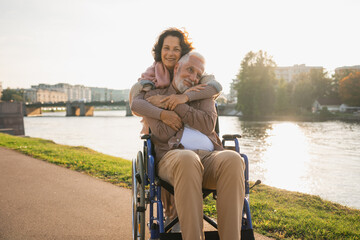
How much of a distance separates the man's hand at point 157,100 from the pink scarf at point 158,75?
0.47 feet

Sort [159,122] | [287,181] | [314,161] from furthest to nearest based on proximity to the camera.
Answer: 1. [314,161]
2. [287,181]
3. [159,122]

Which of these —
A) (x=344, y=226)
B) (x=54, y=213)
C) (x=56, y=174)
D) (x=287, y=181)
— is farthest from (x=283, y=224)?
(x=287, y=181)

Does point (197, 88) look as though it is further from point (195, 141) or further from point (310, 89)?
point (310, 89)

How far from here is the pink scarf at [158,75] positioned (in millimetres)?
2689

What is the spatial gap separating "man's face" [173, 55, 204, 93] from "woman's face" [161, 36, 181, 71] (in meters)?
0.15

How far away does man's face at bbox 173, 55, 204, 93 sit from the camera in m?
2.60

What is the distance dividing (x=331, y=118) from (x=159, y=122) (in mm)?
47422

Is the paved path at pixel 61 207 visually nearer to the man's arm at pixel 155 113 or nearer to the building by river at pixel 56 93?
the man's arm at pixel 155 113

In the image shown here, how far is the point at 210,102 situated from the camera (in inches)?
100

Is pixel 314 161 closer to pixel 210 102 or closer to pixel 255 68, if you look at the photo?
pixel 210 102

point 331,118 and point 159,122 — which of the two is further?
point 331,118

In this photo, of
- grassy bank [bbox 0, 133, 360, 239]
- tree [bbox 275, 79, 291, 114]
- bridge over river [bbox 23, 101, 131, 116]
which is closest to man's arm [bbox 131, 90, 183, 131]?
grassy bank [bbox 0, 133, 360, 239]

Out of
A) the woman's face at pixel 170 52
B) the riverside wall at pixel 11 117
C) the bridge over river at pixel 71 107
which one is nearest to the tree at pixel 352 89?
the bridge over river at pixel 71 107

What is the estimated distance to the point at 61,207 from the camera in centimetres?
359
